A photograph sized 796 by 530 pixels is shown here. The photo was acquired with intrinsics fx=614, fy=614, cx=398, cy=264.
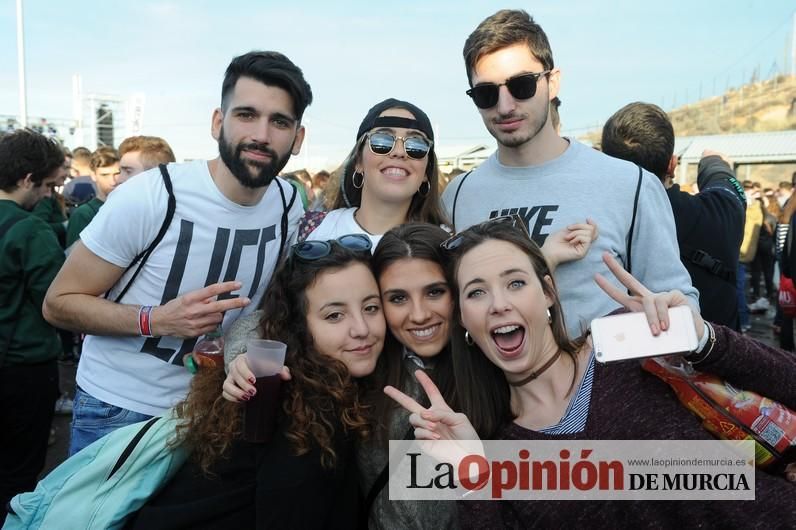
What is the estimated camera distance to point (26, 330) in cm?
407

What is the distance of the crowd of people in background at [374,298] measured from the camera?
2031mm

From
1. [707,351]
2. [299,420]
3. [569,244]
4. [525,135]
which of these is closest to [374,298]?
[299,420]

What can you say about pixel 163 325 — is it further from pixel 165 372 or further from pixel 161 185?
pixel 161 185

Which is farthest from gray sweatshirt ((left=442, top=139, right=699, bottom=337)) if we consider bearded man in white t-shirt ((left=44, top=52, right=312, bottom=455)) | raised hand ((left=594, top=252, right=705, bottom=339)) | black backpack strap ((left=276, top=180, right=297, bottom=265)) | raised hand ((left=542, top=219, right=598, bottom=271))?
bearded man in white t-shirt ((left=44, top=52, right=312, bottom=455))

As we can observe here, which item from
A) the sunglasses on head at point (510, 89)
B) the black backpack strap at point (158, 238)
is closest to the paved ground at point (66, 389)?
the black backpack strap at point (158, 238)

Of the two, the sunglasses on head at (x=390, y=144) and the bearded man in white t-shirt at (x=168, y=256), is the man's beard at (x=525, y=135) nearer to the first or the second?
the sunglasses on head at (x=390, y=144)

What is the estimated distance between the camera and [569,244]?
254 centimetres

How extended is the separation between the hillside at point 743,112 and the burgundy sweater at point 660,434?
2131 inches

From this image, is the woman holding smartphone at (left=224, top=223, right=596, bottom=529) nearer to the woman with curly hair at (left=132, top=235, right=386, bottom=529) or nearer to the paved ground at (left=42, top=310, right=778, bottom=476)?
the woman with curly hair at (left=132, top=235, right=386, bottom=529)

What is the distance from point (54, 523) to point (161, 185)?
1.42 metres

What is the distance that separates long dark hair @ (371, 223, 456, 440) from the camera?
2.39 metres

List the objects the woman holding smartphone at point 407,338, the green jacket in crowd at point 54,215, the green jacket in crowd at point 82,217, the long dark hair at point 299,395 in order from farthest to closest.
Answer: the green jacket in crowd at point 82,217 < the green jacket in crowd at point 54,215 < the woman holding smartphone at point 407,338 < the long dark hair at point 299,395

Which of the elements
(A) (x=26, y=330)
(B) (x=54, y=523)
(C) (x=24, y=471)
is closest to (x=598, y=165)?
(B) (x=54, y=523)

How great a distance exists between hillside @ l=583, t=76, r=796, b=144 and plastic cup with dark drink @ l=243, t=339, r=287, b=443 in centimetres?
5441
